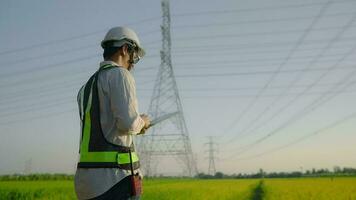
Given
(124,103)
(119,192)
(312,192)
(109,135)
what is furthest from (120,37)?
(312,192)

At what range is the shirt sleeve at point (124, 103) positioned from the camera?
9.74ft

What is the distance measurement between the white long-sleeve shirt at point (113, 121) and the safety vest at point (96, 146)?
1.1 inches

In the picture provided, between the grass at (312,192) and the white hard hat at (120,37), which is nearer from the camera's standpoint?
the white hard hat at (120,37)

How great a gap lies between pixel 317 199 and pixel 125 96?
20362 millimetres

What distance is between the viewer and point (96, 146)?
9.73 feet

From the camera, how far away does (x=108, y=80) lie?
3.05 meters

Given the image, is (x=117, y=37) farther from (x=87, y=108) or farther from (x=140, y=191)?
(x=140, y=191)

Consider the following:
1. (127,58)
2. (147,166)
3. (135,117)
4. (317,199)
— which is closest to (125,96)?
(135,117)

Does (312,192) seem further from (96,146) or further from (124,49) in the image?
(96,146)

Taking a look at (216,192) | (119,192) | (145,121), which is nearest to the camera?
(119,192)

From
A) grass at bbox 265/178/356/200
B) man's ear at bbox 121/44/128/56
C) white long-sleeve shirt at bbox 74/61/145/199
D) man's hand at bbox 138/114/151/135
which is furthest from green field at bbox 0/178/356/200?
white long-sleeve shirt at bbox 74/61/145/199

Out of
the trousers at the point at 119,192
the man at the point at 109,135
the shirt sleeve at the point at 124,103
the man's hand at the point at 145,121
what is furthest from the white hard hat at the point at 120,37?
the trousers at the point at 119,192

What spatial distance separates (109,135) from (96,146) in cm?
10

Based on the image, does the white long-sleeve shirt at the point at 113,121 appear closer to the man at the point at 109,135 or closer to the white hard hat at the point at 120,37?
the man at the point at 109,135
